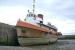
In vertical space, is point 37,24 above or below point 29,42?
above

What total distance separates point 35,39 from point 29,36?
6.27 ft

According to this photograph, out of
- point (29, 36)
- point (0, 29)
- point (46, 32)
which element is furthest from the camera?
point (46, 32)

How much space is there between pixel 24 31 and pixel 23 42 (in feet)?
5.65

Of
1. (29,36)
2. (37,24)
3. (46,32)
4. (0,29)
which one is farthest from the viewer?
(46,32)

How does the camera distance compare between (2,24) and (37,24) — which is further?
(37,24)

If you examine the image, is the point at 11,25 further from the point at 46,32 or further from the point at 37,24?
the point at 46,32

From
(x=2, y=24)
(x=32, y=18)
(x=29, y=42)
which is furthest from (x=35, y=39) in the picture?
(x=2, y=24)

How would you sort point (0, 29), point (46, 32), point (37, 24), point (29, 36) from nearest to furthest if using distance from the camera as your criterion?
point (0, 29), point (29, 36), point (37, 24), point (46, 32)

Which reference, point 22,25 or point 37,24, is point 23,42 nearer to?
point 22,25

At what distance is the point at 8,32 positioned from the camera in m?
34.2

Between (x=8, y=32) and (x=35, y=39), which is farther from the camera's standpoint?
(x=35, y=39)

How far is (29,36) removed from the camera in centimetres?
3541

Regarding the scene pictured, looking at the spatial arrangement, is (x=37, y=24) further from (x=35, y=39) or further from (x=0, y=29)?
(x=0, y=29)

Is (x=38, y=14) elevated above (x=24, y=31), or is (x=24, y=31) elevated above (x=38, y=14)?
(x=38, y=14)
